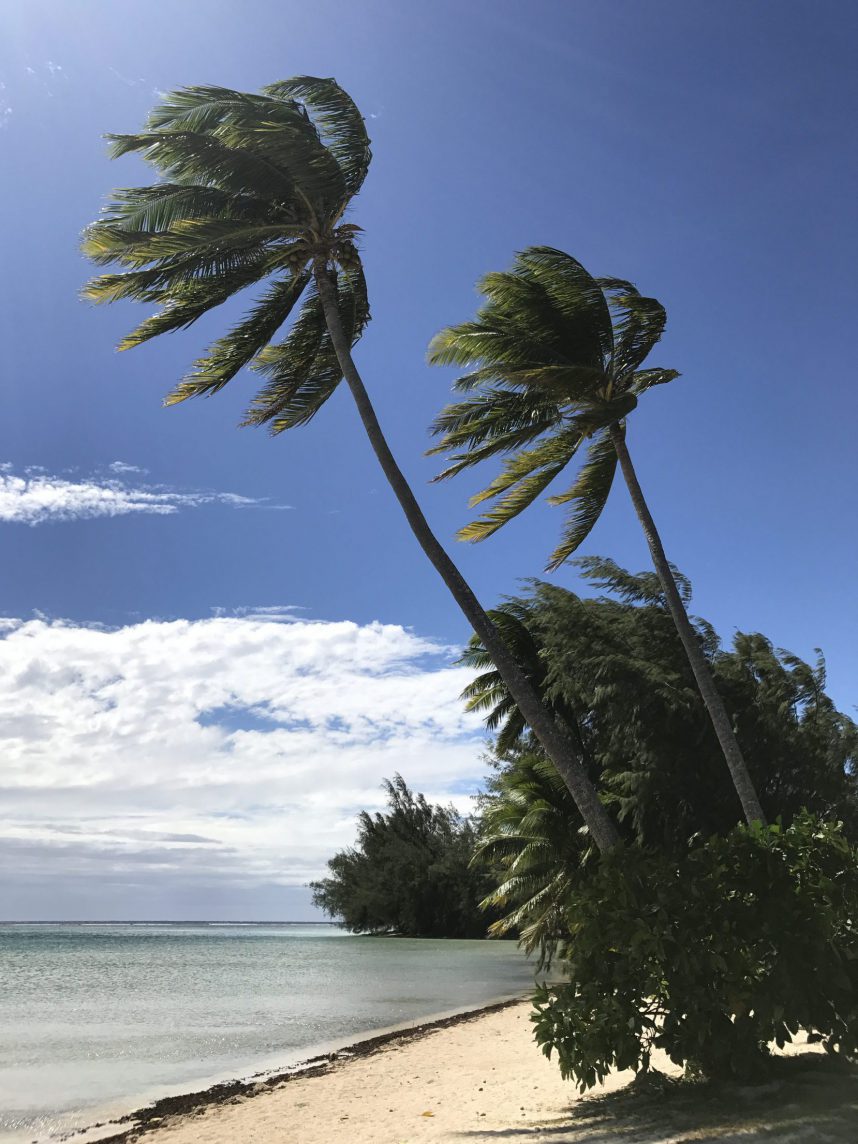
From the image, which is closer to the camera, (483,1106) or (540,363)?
(483,1106)

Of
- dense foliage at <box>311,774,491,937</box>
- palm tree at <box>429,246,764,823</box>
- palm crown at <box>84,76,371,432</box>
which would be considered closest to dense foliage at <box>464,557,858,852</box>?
palm tree at <box>429,246,764,823</box>

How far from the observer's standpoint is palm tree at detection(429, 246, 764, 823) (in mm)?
11836

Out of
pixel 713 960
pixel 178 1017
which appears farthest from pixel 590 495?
pixel 178 1017

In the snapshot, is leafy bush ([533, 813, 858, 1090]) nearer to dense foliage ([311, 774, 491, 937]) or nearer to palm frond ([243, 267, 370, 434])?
palm frond ([243, 267, 370, 434])

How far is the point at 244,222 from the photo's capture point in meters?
9.95

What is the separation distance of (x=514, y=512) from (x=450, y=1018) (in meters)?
11.3

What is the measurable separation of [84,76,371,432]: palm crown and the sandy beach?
896 centimetres

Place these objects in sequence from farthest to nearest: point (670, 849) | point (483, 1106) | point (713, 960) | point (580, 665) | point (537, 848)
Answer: point (537, 848)
point (580, 665)
point (670, 849)
point (483, 1106)
point (713, 960)

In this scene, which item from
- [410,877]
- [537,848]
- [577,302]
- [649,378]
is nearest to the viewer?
[577,302]

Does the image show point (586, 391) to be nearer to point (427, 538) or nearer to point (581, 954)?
point (427, 538)

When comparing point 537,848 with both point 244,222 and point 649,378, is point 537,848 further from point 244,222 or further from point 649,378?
point 244,222

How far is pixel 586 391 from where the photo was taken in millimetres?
12086

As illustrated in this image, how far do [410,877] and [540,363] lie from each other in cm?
5470

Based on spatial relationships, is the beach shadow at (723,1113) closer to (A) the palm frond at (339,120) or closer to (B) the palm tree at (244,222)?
(B) the palm tree at (244,222)
